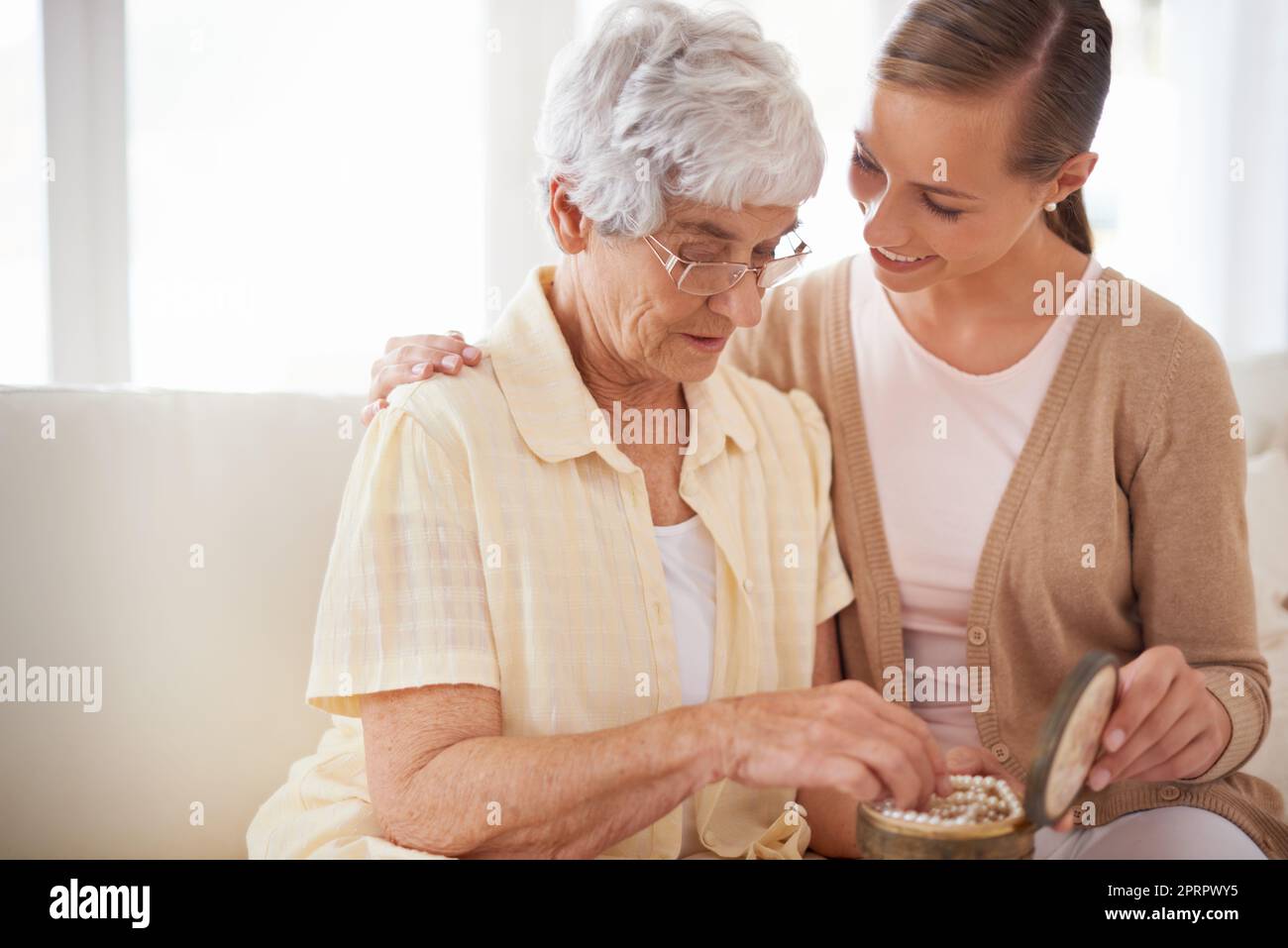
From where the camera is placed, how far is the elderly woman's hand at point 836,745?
1063 mm

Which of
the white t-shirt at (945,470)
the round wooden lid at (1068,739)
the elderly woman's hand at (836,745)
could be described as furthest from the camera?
the white t-shirt at (945,470)

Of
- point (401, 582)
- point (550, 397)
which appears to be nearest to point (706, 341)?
point (550, 397)

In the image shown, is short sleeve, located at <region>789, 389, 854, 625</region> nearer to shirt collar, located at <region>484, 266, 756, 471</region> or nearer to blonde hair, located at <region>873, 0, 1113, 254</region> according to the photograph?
shirt collar, located at <region>484, 266, 756, 471</region>

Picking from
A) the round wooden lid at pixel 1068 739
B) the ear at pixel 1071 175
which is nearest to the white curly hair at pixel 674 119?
the ear at pixel 1071 175

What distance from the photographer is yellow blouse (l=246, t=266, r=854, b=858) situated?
47.8 inches

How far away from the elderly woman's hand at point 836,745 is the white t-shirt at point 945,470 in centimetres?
46

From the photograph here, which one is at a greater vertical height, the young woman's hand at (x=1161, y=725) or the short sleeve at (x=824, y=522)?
the short sleeve at (x=824, y=522)

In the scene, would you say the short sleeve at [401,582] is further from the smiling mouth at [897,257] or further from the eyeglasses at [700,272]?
the smiling mouth at [897,257]

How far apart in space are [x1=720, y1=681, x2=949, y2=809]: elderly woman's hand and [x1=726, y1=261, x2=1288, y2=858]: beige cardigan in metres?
0.44

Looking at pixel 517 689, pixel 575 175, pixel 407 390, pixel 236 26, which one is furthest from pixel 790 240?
pixel 236 26

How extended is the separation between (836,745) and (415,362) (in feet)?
2.21

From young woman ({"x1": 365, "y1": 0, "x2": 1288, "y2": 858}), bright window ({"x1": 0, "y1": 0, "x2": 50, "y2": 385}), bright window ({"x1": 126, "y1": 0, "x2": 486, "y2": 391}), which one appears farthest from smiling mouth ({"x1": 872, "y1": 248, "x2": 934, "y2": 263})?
bright window ({"x1": 0, "y1": 0, "x2": 50, "y2": 385})

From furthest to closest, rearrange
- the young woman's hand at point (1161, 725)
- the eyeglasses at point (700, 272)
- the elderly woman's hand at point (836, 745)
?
the eyeglasses at point (700, 272)
the young woman's hand at point (1161, 725)
the elderly woman's hand at point (836, 745)
